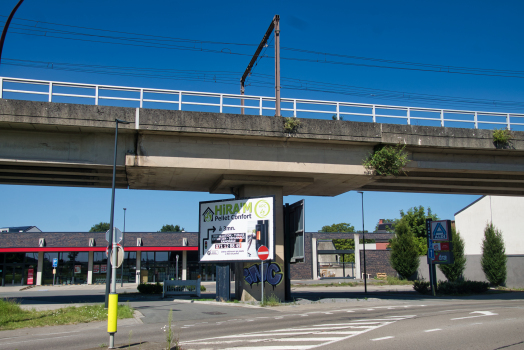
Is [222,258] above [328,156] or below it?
below

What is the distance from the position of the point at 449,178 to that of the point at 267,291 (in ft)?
36.6

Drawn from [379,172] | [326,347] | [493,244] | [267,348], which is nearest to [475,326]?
[326,347]

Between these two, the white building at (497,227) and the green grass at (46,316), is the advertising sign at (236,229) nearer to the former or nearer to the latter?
the green grass at (46,316)

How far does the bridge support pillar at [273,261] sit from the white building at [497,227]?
89.3 feet

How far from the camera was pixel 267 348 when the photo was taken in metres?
8.68

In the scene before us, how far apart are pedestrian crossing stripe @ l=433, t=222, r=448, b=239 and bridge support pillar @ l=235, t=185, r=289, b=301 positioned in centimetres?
1122

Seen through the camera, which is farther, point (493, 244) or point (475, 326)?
point (493, 244)

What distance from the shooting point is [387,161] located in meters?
19.9

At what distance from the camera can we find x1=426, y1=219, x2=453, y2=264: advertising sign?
2720 centimetres

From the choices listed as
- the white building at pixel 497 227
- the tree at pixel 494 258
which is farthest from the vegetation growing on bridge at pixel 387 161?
the white building at pixel 497 227

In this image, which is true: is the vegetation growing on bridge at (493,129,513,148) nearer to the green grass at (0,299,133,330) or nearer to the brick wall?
the green grass at (0,299,133,330)

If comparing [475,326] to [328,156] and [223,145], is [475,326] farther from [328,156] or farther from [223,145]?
[223,145]

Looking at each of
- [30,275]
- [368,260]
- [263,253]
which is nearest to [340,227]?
[368,260]

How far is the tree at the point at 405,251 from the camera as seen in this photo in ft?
151
